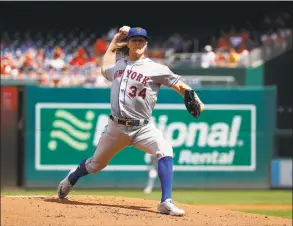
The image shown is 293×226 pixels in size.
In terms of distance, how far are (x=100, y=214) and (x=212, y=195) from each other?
896 centimetres

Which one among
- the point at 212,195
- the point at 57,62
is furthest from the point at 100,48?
the point at 212,195

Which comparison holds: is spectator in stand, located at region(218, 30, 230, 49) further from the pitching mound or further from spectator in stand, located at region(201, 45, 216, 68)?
the pitching mound

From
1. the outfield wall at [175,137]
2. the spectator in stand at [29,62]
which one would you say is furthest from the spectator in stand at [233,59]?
the spectator in stand at [29,62]

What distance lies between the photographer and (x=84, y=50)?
22125 mm

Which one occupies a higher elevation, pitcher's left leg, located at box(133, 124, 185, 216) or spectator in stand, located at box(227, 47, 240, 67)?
spectator in stand, located at box(227, 47, 240, 67)

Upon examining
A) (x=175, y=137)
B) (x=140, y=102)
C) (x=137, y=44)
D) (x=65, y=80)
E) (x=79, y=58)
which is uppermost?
(x=79, y=58)

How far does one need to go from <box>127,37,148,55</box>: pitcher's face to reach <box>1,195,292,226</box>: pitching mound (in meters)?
1.49

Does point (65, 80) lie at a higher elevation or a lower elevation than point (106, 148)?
higher

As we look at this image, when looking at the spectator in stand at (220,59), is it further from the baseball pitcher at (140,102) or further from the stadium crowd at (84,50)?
the baseball pitcher at (140,102)

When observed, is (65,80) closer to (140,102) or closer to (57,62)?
(57,62)

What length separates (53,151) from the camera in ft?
51.0

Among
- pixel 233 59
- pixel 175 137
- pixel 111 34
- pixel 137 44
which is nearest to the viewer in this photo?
pixel 137 44

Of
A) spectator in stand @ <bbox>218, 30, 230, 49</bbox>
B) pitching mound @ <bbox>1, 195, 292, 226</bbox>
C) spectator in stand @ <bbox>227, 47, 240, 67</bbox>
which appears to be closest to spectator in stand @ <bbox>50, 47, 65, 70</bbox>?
spectator in stand @ <bbox>227, 47, 240, 67</bbox>

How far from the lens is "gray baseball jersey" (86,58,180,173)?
6922 mm
